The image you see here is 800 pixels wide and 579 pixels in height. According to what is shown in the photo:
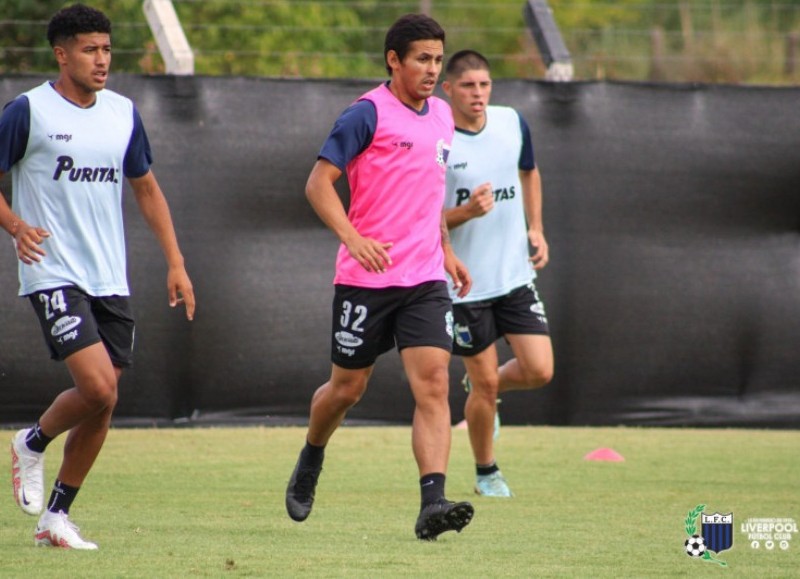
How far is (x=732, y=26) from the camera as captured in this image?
25.8m

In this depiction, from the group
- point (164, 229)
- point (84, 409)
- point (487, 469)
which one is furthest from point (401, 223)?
point (487, 469)

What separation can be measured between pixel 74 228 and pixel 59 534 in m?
1.15

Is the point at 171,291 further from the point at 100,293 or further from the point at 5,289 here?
the point at 5,289

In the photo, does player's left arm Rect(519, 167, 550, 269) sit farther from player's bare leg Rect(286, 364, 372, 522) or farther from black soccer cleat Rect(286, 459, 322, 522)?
black soccer cleat Rect(286, 459, 322, 522)

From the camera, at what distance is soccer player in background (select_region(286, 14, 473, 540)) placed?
6.03m

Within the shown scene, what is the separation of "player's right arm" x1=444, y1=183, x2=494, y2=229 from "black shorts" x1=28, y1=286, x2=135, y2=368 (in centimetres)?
164

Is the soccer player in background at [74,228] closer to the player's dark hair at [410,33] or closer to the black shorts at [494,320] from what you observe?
the player's dark hair at [410,33]

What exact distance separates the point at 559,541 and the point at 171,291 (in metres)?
1.82

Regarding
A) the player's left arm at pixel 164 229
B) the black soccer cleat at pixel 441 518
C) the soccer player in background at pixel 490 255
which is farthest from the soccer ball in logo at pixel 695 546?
the player's left arm at pixel 164 229

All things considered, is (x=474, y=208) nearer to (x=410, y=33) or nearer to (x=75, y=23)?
(x=410, y=33)

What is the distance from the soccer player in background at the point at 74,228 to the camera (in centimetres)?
575

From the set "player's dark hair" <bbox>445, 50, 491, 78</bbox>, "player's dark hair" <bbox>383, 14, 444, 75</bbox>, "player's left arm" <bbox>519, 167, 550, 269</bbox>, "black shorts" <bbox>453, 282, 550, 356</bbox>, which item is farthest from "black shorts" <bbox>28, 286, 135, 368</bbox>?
"player's left arm" <bbox>519, 167, 550, 269</bbox>

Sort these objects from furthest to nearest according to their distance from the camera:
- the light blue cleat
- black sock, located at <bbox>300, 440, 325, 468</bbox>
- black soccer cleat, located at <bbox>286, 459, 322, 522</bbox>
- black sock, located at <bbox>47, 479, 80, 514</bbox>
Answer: the light blue cleat
black sock, located at <bbox>300, 440, 325, 468</bbox>
black soccer cleat, located at <bbox>286, 459, 322, 522</bbox>
black sock, located at <bbox>47, 479, 80, 514</bbox>

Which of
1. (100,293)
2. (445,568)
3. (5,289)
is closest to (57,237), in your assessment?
(100,293)
